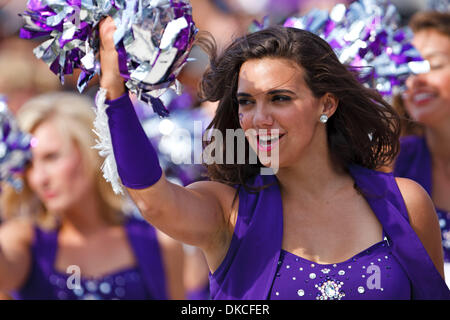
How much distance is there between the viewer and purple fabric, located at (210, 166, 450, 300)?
241 cm

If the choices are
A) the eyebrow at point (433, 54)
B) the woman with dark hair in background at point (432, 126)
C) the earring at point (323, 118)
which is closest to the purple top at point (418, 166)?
the woman with dark hair in background at point (432, 126)

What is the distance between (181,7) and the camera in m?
2.07

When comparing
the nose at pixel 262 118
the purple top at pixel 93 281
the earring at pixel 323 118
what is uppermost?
the nose at pixel 262 118

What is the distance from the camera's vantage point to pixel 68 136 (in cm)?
397

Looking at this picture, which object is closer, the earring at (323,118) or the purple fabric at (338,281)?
the purple fabric at (338,281)

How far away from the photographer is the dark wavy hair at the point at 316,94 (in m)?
2.50

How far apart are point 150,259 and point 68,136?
78cm

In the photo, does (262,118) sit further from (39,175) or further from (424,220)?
(39,175)

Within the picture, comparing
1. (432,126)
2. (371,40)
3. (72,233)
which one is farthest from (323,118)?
(72,233)

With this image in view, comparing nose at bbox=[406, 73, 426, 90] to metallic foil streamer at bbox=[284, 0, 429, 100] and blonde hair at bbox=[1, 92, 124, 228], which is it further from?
blonde hair at bbox=[1, 92, 124, 228]

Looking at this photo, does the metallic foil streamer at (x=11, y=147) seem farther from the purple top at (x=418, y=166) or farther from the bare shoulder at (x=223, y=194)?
the purple top at (x=418, y=166)

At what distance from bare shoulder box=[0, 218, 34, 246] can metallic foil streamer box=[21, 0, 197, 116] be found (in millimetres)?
1804

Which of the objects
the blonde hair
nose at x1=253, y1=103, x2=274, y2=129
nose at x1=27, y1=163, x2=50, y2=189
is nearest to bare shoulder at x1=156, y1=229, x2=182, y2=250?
the blonde hair
